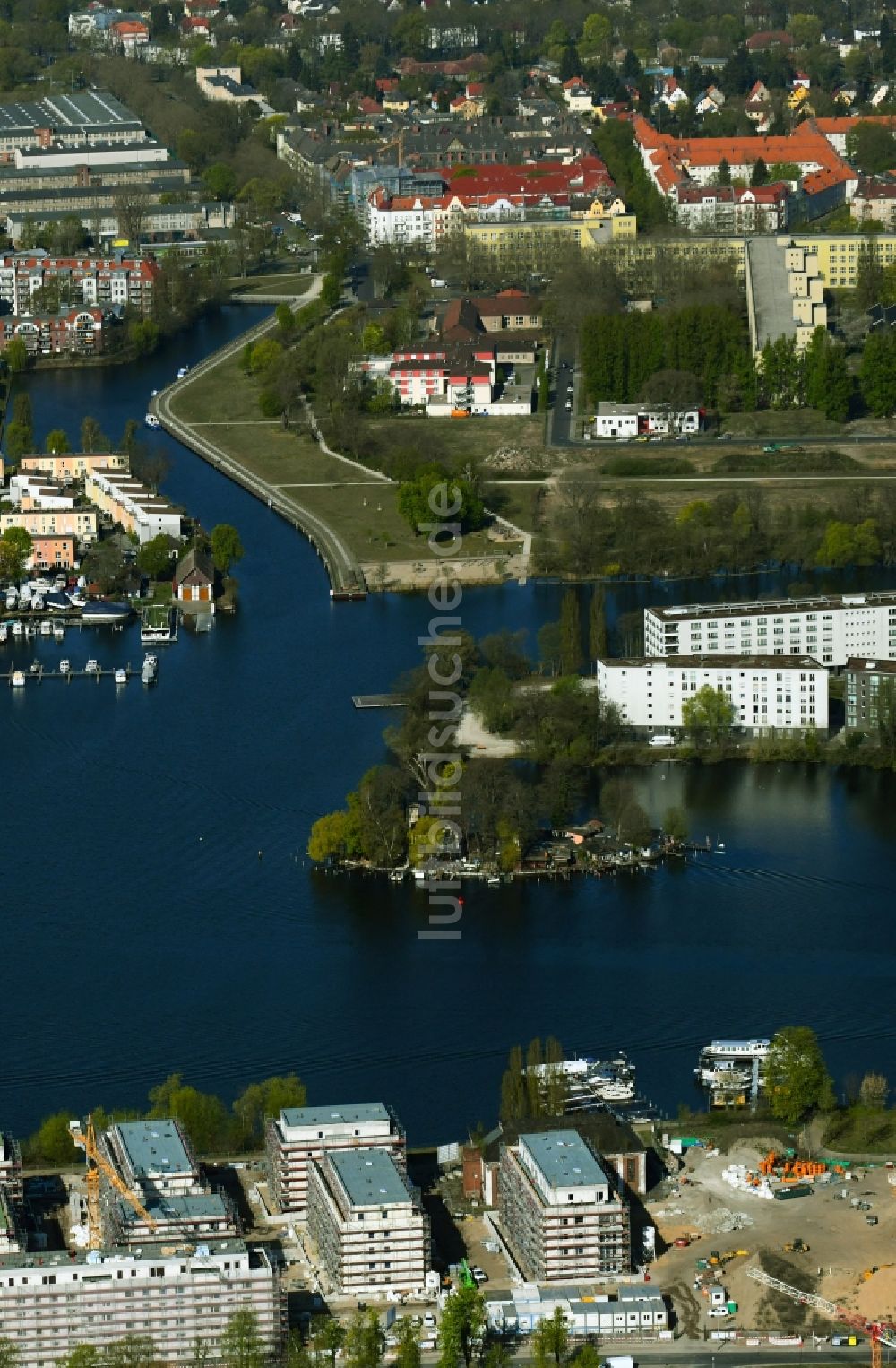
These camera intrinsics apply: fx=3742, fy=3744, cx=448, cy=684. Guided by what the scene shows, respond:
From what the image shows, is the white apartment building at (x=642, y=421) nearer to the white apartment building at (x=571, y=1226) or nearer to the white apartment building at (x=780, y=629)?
the white apartment building at (x=780, y=629)

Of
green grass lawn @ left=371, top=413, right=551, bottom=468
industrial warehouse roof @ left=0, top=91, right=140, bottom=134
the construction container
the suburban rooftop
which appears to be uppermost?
industrial warehouse roof @ left=0, top=91, right=140, bottom=134

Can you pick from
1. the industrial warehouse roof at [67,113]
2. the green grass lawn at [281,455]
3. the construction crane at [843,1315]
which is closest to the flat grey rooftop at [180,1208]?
the construction crane at [843,1315]

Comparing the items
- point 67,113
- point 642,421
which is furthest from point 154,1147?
point 67,113

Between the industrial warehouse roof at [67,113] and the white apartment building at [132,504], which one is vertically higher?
the industrial warehouse roof at [67,113]

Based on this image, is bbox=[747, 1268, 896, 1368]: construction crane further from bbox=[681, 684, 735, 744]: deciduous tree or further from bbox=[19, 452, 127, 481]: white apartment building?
bbox=[19, 452, 127, 481]: white apartment building

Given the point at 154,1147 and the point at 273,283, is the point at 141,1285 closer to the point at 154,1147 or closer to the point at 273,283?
the point at 154,1147

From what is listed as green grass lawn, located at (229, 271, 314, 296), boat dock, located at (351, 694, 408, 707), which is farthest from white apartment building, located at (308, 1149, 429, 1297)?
green grass lawn, located at (229, 271, 314, 296)
